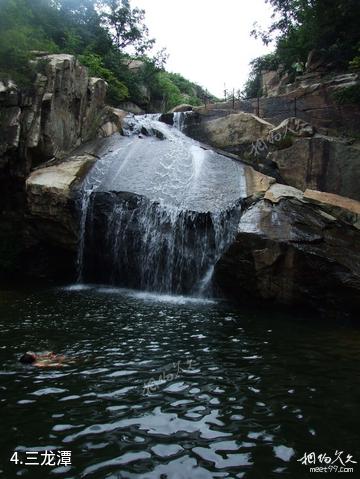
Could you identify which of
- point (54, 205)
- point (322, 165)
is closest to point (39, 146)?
point (54, 205)

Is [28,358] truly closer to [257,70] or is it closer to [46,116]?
[46,116]

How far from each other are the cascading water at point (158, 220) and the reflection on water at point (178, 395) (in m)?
4.18

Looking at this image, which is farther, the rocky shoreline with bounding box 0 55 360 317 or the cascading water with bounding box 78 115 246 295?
the cascading water with bounding box 78 115 246 295

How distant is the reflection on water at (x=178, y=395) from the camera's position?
196 inches

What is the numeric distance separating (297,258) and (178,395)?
7.64 metres

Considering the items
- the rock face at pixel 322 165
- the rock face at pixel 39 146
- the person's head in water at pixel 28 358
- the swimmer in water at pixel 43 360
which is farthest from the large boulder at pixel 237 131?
the person's head in water at pixel 28 358

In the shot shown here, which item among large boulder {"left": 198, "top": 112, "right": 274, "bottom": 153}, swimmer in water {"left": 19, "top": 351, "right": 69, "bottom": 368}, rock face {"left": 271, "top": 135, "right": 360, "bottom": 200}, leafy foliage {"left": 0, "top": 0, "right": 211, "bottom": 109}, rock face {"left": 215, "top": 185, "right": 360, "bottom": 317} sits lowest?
swimmer in water {"left": 19, "top": 351, "right": 69, "bottom": 368}

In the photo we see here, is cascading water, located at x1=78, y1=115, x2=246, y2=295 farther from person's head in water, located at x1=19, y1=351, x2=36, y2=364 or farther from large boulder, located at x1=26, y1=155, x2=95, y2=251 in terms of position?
person's head in water, located at x1=19, y1=351, x2=36, y2=364

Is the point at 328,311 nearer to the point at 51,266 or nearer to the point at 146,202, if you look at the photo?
the point at 146,202

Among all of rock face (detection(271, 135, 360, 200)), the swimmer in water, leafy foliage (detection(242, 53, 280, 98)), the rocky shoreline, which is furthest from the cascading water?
leafy foliage (detection(242, 53, 280, 98))

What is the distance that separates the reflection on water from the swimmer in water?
0.17 m

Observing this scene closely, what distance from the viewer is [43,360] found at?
26.2ft

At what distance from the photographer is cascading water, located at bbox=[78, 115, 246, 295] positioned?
50.6ft

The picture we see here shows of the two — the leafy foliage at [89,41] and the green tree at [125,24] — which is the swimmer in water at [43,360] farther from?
the green tree at [125,24]
